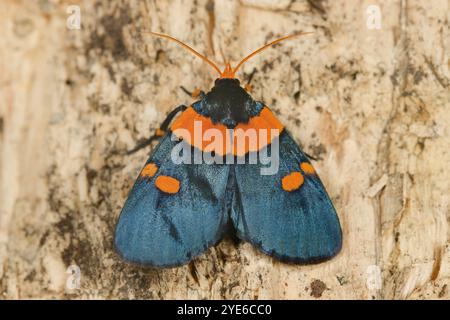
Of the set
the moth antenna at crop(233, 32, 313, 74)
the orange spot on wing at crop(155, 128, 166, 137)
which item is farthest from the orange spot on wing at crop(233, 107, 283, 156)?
the orange spot on wing at crop(155, 128, 166, 137)

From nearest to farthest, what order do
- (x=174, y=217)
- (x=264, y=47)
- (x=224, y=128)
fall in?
(x=174, y=217), (x=224, y=128), (x=264, y=47)

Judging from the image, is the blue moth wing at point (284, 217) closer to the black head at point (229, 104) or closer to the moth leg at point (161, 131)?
the black head at point (229, 104)

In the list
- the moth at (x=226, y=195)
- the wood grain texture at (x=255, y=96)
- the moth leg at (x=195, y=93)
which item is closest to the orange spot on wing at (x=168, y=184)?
the moth at (x=226, y=195)

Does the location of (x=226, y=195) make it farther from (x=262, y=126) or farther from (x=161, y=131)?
(x=161, y=131)

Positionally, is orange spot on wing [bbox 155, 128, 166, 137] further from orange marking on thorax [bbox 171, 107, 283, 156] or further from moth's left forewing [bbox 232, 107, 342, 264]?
moth's left forewing [bbox 232, 107, 342, 264]

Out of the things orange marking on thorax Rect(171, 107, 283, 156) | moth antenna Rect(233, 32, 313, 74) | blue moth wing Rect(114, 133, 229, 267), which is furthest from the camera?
moth antenna Rect(233, 32, 313, 74)

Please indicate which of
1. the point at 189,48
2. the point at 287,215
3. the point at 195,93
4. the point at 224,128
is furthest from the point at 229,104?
the point at 287,215

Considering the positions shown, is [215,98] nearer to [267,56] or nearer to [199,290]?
[267,56]
